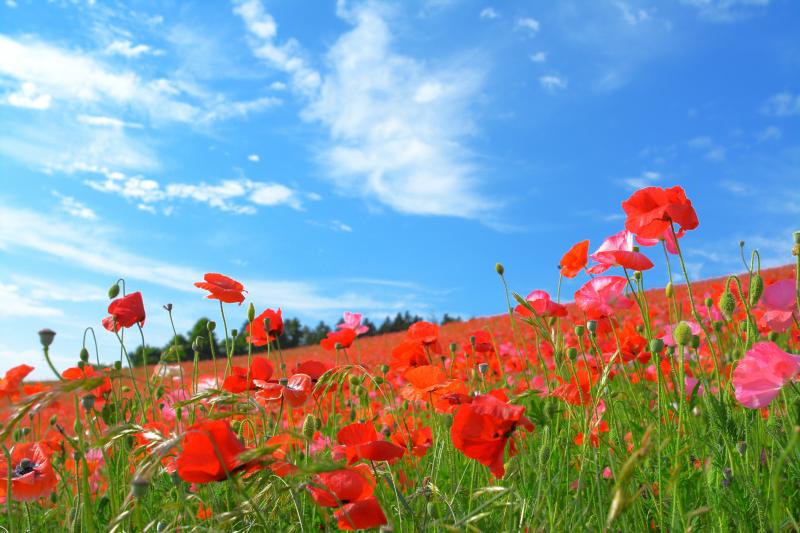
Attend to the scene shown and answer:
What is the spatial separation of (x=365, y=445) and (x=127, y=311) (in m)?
1.12

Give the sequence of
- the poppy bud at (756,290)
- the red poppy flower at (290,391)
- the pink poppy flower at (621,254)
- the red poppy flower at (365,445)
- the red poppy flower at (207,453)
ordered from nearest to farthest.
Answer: the red poppy flower at (207,453) < the red poppy flower at (365,445) < the red poppy flower at (290,391) < the poppy bud at (756,290) < the pink poppy flower at (621,254)

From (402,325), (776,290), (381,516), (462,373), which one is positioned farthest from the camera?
(402,325)

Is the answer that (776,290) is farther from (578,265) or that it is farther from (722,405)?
(578,265)

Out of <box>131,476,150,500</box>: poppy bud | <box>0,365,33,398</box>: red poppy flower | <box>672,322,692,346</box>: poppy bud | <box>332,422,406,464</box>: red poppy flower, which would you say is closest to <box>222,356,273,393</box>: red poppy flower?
<box>332,422,406,464</box>: red poppy flower

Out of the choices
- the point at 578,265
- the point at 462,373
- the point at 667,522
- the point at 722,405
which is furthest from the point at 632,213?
the point at 462,373

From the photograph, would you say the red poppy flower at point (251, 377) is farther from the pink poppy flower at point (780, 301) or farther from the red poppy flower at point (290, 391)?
the pink poppy flower at point (780, 301)

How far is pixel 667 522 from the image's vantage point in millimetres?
1562

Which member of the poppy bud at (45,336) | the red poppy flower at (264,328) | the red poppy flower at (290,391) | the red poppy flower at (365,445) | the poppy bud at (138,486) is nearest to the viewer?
the poppy bud at (138,486)

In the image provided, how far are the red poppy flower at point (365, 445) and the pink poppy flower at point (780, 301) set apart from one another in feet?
3.50

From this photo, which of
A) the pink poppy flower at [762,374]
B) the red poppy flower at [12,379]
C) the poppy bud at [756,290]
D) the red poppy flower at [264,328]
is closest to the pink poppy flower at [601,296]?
the poppy bud at [756,290]

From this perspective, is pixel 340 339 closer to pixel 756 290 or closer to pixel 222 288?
pixel 222 288

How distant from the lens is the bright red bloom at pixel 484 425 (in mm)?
1221

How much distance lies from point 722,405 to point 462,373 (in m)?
2.59

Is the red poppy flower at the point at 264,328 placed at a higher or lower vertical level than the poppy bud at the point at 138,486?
higher
